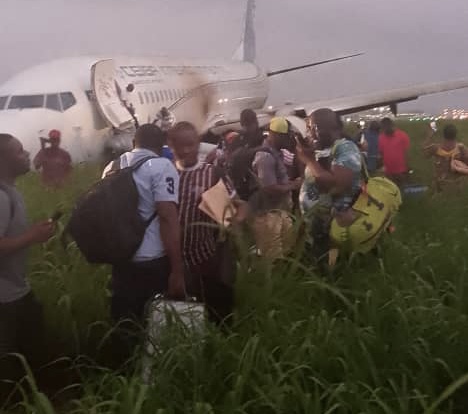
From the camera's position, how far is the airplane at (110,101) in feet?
44.5

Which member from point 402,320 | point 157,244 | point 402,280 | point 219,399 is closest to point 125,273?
point 157,244

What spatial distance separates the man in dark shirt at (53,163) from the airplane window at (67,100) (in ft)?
6.53

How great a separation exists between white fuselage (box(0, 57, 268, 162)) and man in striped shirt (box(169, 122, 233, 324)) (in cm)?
837

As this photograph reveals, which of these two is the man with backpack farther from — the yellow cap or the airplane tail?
the airplane tail

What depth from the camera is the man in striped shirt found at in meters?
4.67

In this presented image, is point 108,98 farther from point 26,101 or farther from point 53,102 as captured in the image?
point 26,101

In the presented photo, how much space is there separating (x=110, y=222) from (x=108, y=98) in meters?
10.2

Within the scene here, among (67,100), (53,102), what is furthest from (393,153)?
(53,102)

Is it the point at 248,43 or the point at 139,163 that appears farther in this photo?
the point at 248,43

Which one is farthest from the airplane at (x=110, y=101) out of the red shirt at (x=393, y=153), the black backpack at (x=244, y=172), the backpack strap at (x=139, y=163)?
the backpack strap at (x=139, y=163)

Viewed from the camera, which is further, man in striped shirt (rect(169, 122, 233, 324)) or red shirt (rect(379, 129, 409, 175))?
red shirt (rect(379, 129, 409, 175))

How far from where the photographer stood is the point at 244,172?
582 cm

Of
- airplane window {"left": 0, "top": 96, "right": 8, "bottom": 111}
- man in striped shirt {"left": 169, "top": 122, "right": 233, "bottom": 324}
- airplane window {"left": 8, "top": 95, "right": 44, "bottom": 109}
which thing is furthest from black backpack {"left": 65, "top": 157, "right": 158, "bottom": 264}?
airplane window {"left": 0, "top": 96, "right": 8, "bottom": 111}

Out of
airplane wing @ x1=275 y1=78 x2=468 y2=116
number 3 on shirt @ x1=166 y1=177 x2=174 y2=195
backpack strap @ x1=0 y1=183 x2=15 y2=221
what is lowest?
airplane wing @ x1=275 y1=78 x2=468 y2=116
